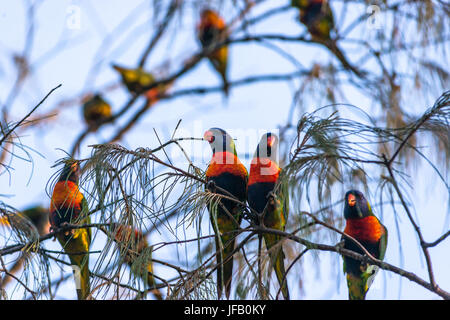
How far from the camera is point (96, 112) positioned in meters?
3.99

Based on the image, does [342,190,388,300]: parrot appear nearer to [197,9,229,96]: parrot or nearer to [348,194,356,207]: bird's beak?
[348,194,356,207]: bird's beak

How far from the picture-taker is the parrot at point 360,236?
1.79 m

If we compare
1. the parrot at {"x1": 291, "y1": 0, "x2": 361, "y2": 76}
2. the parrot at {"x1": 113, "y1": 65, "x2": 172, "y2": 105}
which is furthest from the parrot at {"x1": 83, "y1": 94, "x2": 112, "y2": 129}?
the parrot at {"x1": 291, "y1": 0, "x2": 361, "y2": 76}

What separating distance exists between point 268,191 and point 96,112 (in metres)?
2.56

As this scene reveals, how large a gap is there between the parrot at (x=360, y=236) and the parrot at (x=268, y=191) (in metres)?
0.23

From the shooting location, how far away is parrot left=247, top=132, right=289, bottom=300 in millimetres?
1664

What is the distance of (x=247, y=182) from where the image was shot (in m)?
1.89

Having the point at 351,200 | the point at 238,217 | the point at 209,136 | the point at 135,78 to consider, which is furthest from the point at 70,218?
the point at 135,78

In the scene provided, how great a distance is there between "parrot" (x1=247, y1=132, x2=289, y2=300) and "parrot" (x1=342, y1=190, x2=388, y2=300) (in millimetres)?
225

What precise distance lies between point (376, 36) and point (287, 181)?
3.85 ft

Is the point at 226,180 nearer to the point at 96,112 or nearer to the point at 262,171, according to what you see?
the point at 262,171

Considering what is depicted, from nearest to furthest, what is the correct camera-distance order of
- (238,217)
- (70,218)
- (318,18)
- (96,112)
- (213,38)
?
(238,217), (70,218), (318,18), (213,38), (96,112)

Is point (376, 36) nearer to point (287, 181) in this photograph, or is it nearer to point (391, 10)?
point (391, 10)
